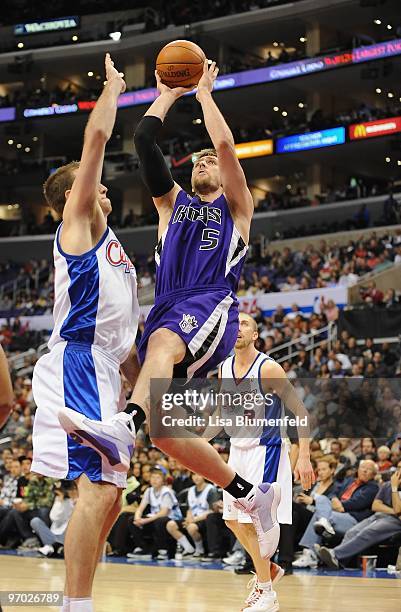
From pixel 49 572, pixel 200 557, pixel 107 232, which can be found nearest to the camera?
pixel 107 232

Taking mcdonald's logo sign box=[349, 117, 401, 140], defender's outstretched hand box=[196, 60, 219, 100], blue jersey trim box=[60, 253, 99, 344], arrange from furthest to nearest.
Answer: mcdonald's logo sign box=[349, 117, 401, 140], defender's outstretched hand box=[196, 60, 219, 100], blue jersey trim box=[60, 253, 99, 344]

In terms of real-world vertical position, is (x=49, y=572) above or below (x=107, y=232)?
below

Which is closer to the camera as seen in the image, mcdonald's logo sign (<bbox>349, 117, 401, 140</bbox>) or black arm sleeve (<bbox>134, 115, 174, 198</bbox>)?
black arm sleeve (<bbox>134, 115, 174, 198</bbox>)

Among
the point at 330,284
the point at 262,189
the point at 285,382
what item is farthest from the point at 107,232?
the point at 262,189

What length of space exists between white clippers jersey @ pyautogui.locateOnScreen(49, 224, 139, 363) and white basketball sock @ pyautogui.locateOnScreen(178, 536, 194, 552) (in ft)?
24.5

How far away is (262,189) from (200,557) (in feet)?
91.3

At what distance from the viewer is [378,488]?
33.1ft

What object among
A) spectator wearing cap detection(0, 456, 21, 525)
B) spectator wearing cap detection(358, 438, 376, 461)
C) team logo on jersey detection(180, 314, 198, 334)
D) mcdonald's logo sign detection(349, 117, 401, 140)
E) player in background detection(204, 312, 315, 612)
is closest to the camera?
team logo on jersey detection(180, 314, 198, 334)

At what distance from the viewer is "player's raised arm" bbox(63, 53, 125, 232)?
4.37m

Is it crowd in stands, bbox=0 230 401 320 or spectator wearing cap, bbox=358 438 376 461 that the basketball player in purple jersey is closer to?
spectator wearing cap, bbox=358 438 376 461

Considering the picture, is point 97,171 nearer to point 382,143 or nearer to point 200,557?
point 200,557

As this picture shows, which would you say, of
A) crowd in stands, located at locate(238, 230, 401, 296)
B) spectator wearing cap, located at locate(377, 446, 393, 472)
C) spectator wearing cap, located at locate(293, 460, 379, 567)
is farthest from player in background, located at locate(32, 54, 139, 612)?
crowd in stands, located at locate(238, 230, 401, 296)

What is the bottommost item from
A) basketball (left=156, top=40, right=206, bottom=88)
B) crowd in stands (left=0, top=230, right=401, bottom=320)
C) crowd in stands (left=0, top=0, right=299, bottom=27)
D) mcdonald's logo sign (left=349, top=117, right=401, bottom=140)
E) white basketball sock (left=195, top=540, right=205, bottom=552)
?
white basketball sock (left=195, top=540, right=205, bottom=552)

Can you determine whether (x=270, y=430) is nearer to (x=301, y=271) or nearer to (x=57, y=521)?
(x=57, y=521)
